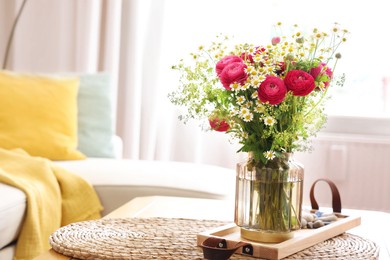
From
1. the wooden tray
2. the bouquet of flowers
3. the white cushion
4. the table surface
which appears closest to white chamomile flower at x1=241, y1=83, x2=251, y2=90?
the bouquet of flowers

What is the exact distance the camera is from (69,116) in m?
3.51

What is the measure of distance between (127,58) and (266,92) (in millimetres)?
2718

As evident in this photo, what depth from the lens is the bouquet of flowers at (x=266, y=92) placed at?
1731 mm

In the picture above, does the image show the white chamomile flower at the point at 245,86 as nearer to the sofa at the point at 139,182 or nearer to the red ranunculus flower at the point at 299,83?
the red ranunculus flower at the point at 299,83

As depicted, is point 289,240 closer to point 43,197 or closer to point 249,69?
point 249,69

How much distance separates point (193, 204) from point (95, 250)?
2.54 ft

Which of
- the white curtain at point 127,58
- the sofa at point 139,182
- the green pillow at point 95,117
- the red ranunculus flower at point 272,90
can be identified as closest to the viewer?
the red ranunculus flower at point 272,90

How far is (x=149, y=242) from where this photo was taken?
1878 mm

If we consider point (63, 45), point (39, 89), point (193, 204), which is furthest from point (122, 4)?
point (193, 204)

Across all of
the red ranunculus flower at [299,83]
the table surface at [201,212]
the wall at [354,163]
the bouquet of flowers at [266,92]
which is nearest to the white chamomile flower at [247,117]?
the bouquet of flowers at [266,92]

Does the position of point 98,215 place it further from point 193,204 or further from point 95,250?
point 95,250

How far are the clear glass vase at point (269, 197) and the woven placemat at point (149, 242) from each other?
80mm

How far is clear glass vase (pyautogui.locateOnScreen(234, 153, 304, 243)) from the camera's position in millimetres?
1804

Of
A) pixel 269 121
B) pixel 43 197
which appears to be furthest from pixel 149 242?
pixel 43 197
